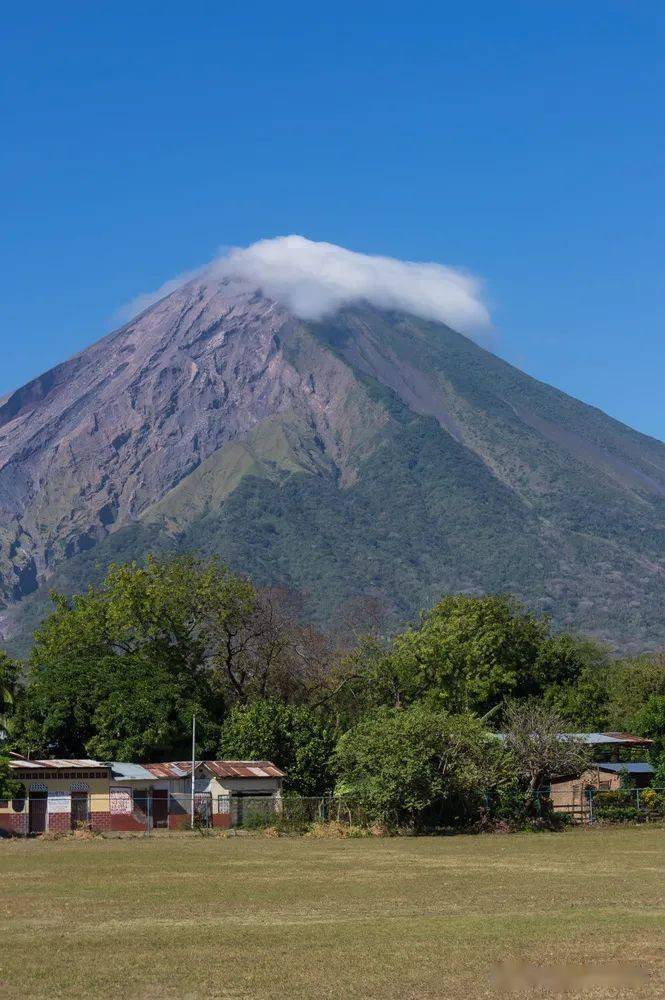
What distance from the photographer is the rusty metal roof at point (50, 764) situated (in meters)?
60.1

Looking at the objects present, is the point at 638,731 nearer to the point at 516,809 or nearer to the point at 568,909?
the point at 516,809

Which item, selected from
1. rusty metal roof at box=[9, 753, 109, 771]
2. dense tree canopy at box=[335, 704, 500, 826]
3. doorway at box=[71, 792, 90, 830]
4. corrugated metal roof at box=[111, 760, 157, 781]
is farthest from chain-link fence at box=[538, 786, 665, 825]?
rusty metal roof at box=[9, 753, 109, 771]

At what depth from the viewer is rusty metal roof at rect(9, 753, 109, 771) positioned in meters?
60.1

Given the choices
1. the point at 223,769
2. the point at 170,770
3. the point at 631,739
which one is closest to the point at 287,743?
the point at 223,769

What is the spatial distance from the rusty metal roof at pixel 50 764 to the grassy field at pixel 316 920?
16573 millimetres

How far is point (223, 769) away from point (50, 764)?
324 inches

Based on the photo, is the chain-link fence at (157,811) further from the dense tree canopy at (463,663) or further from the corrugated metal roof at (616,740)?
the corrugated metal roof at (616,740)

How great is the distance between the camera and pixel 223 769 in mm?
64812

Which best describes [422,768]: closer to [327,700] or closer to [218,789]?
[218,789]

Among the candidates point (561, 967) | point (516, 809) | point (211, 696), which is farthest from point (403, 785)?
point (561, 967)

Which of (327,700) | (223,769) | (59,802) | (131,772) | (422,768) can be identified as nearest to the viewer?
(422,768)

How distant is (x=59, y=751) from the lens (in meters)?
72.2

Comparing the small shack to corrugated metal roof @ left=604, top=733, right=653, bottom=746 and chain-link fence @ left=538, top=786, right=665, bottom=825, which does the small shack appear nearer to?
chain-link fence @ left=538, top=786, right=665, bottom=825

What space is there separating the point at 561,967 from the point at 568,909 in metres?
7.40
